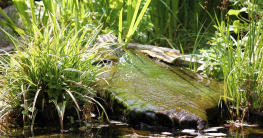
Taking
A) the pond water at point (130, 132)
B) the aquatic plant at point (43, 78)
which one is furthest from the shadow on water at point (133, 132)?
the aquatic plant at point (43, 78)

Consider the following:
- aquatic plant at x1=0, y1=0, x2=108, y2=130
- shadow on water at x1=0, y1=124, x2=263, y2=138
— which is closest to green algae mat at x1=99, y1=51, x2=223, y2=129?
shadow on water at x1=0, y1=124, x2=263, y2=138

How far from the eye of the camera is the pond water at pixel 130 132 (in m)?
1.93

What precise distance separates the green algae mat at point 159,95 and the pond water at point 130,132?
80 mm

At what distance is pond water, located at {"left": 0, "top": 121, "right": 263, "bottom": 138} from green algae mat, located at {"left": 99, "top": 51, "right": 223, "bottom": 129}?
0.08 m

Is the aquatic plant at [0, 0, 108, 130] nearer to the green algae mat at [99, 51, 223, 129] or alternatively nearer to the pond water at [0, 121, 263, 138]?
the pond water at [0, 121, 263, 138]

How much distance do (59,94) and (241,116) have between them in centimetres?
166

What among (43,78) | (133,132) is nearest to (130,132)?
(133,132)

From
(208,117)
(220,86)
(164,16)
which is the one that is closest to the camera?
(208,117)

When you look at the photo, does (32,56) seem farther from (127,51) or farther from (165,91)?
(127,51)

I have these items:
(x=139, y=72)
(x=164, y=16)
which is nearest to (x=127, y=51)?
(x=139, y=72)

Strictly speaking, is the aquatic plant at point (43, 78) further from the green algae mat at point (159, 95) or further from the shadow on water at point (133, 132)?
the green algae mat at point (159, 95)

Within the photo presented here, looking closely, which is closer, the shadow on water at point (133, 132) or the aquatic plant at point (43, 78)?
the shadow on water at point (133, 132)

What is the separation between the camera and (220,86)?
300cm

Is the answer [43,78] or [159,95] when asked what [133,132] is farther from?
[43,78]
